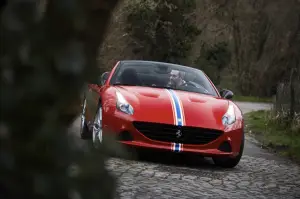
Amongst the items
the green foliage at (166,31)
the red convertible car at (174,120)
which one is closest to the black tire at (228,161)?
the red convertible car at (174,120)

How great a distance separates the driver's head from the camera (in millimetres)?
9228

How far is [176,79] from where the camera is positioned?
930 centimetres

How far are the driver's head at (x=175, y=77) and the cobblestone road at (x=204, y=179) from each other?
1.07 m

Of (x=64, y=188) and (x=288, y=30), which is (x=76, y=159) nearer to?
(x=64, y=188)

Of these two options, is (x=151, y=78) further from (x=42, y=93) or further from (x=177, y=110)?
(x=42, y=93)

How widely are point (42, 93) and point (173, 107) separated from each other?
21.6ft

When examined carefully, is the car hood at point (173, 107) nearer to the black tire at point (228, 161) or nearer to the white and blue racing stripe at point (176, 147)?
the white and blue racing stripe at point (176, 147)

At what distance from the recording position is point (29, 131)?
136 centimetres

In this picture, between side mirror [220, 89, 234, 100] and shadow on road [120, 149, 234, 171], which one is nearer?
shadow on road [120, 149, 234, 171]

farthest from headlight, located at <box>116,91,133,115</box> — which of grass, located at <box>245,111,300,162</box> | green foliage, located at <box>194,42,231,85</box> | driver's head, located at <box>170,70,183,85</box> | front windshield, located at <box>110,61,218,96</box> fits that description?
green foliage, located at <box>194,42,231,85</box>

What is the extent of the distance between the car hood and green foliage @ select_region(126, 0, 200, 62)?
2414cm

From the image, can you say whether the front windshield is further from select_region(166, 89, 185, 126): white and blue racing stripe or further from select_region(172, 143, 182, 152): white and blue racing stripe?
select_region(172, 143, 182, 152): white and blue racing stripe

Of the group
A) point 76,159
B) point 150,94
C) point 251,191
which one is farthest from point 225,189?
point 76,159

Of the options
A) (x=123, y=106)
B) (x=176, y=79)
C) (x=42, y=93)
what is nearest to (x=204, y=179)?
(x=123, y=106)
